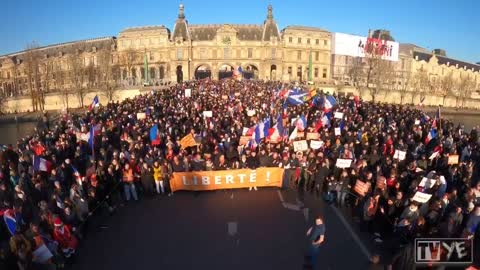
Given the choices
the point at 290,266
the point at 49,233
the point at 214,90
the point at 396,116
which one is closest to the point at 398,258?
the point at 290,266

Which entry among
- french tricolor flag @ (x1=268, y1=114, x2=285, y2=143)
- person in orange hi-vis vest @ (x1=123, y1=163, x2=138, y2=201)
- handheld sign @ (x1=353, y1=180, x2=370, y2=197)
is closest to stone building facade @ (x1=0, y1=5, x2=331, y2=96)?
french tricolor flag @ (x1=268, y1=114, x2=285, y2=143)

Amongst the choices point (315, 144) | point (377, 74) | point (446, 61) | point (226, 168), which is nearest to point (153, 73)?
point (377, 74)

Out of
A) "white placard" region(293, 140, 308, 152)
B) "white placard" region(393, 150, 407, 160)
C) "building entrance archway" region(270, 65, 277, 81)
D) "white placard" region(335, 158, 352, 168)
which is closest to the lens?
"white placard" region(335, 158, 352, 168)

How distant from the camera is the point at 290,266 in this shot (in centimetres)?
869

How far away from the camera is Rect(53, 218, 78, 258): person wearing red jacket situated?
823cm

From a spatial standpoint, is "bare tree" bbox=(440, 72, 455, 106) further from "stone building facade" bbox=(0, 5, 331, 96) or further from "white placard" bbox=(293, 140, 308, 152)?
"white placard" bbox=(293, 140, 308, 152)

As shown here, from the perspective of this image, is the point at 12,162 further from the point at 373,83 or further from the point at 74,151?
the point at 373,83

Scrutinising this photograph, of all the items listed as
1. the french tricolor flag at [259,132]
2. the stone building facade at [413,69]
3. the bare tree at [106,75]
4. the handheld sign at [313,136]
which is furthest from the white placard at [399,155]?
the stone building facade at [413,69]

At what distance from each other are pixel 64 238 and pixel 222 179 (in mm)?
6033

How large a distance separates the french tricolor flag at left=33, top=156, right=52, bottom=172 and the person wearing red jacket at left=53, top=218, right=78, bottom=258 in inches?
177

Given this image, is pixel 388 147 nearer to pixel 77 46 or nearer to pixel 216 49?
pixel 216 49

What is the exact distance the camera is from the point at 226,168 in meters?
14.1

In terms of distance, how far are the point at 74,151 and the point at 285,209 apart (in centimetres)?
978

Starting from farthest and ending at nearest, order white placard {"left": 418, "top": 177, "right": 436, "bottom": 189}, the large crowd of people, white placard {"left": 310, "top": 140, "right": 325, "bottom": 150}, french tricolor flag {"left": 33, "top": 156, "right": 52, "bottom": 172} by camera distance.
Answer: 1. white placard {"left": 310, "top": 140, "right": 325, "bottom": 150}
2. french tricolor flag {"left": 33, "top": 156, "right": 52, "bottom": 172}
3. white placard {"left": 418, "top": 177, "right": 436, "bottom": 189}
4. the large crowd of people
